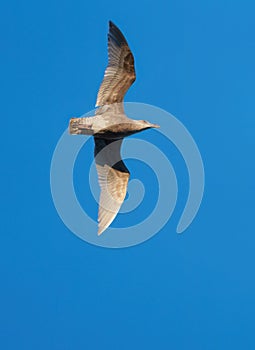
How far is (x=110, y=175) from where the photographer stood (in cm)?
3709

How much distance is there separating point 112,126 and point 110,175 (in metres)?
1.71

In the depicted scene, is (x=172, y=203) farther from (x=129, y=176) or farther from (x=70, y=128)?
(x=70, y=128)

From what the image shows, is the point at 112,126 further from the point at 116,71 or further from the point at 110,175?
the point at 110,175

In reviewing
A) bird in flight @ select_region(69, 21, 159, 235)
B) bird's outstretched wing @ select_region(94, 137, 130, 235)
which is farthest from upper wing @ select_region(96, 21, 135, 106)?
bird's outstretched wing @ select_region(94, 137, 130, 235)

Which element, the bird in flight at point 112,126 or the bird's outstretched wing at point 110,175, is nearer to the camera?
the bird in flight at point 112,126

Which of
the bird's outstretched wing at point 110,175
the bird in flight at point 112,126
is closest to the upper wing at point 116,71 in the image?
the bird in flight at point 112,126

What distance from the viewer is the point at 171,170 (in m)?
37.4

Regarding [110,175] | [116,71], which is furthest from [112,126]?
[110,175]

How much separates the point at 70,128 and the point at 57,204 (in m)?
2.15

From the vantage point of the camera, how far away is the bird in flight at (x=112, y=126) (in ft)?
117

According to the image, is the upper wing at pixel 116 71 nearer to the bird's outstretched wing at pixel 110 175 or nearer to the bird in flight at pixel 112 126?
the bird in flight at pixel 112 126

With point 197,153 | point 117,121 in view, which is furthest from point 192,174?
point 117,121

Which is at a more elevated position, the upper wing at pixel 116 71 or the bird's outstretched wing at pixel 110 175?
the upper wing at pixel 116 71

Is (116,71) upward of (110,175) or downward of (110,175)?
upward
